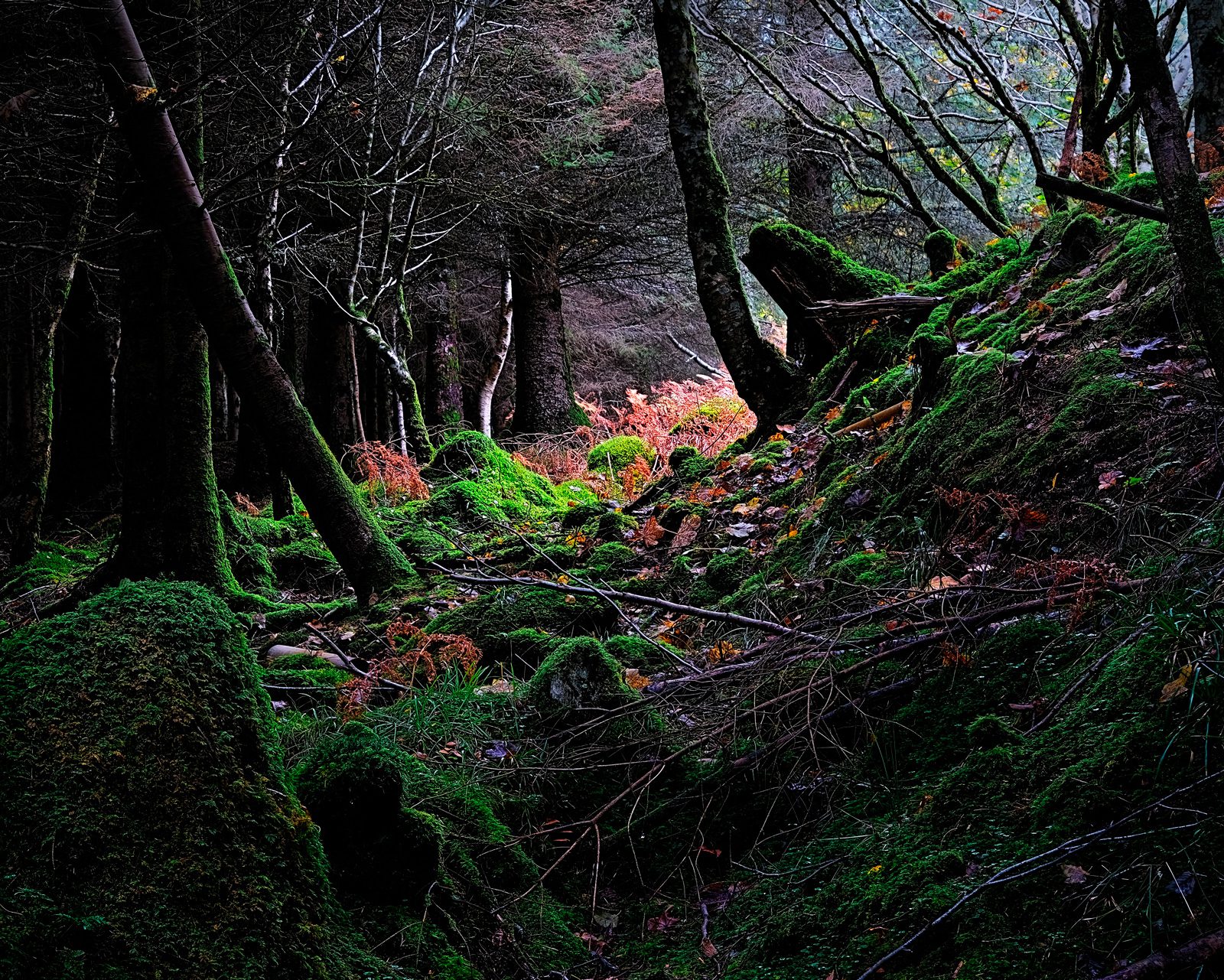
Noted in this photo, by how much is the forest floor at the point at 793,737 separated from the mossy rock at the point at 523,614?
0.02 metres

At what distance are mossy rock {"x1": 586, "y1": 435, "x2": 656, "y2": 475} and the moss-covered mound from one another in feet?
31.6

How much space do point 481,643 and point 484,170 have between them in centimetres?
894

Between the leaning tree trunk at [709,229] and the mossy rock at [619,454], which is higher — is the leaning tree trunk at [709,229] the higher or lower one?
the higher one

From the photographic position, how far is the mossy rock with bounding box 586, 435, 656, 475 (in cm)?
1171

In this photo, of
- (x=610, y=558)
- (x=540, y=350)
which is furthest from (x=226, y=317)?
(x=540, y=350)

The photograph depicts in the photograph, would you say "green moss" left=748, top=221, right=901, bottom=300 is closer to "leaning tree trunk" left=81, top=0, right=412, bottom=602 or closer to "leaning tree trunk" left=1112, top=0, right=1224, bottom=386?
"leaning tree trunk" left=81, top=0, right=412, bottom=602

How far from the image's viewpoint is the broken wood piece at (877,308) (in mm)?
6883

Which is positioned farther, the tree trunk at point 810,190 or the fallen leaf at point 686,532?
the tree trunk at point 810,190

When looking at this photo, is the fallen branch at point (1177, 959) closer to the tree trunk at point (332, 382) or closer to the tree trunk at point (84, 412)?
the tree trunk at point (332, 382)

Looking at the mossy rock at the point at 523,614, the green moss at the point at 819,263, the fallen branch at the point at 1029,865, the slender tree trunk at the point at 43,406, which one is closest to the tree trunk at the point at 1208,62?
the green moss at the point at 819,263

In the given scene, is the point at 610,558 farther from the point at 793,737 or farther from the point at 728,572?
the point at 793,737

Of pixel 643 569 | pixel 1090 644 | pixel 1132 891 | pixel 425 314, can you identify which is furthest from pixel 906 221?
pixel 1132 891

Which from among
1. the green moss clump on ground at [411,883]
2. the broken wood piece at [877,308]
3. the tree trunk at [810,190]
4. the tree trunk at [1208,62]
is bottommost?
the green moss clump on ground at [411,883]

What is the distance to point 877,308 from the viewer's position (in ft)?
23.1
